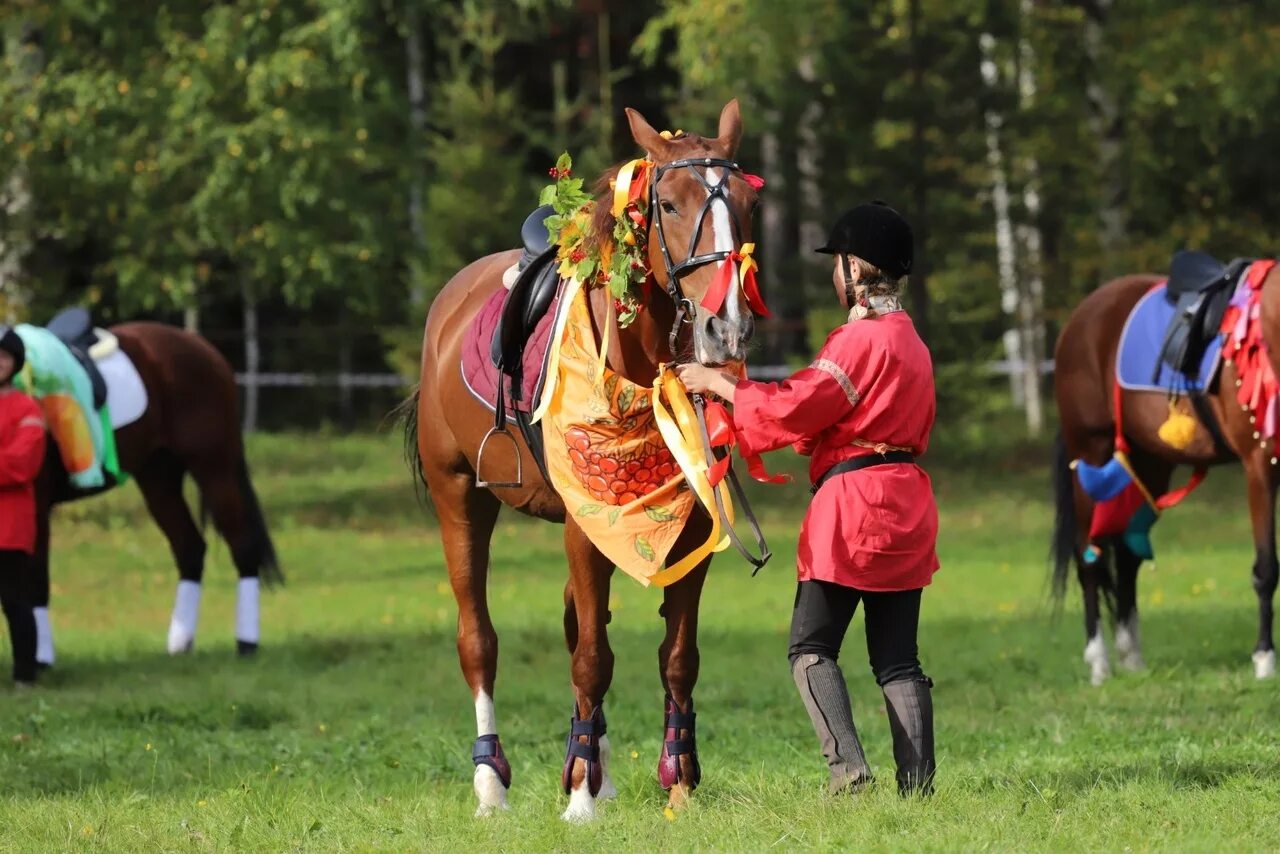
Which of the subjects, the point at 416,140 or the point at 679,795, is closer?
the point at 679,795

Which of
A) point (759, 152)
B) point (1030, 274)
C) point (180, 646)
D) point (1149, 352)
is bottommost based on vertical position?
point (180, 646)

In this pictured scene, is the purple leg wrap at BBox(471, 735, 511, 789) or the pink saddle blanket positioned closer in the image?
the pink saddle blanket

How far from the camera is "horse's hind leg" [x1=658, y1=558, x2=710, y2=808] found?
6480 millimetres

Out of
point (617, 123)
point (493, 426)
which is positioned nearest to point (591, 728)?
A: point (493, 426)

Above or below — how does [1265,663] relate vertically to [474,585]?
below

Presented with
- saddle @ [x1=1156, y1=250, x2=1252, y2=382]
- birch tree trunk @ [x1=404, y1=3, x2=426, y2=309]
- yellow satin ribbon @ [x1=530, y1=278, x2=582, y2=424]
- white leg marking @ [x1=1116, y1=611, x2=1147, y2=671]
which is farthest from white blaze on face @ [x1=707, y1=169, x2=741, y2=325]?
birch tree trunk @ [x1=404, y1=3, x2=426, y2=309]

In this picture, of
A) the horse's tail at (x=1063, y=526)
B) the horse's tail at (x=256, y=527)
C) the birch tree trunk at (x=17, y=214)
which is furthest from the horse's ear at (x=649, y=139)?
the birch tree trunk at (x=17, y=214)

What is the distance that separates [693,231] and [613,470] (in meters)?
0.89

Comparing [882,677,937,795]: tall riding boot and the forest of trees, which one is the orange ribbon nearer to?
[882,677,937,795]: tall riding boot

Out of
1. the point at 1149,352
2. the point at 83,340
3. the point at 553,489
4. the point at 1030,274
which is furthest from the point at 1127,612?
the point at 1030,274

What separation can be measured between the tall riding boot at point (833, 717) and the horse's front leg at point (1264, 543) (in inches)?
196

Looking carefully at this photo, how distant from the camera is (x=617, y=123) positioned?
31.6 metres

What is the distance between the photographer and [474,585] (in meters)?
7.43

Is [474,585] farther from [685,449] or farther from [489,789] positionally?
[685,449]
